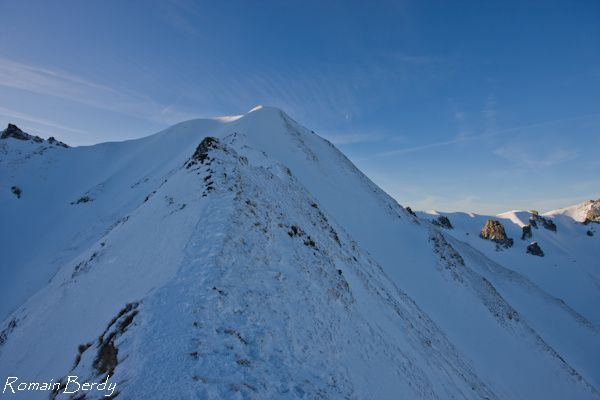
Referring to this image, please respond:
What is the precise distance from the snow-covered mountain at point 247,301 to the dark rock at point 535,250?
2714 inches

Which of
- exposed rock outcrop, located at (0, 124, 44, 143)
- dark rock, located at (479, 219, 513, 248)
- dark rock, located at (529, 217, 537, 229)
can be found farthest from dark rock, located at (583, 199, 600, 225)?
exposed rock outcrop, located at (0, 124, 44, 143)

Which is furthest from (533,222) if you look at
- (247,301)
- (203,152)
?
(247,301)

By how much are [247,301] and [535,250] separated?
118 metres

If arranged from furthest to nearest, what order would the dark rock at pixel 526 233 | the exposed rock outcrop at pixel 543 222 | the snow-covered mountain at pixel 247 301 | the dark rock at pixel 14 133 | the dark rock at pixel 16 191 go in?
the exposed rock outcrop at pixel 543 222
the dark rock at pixel 526 233
the dark rock at pixel 14 133
the dark rock at pixel 16 191
the snow-covered mountain at pixel 247 301

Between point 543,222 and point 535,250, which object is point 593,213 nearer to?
point 543,222

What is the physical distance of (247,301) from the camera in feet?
27.8

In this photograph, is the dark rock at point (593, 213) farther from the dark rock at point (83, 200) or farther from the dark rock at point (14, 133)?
the dark rock at point (14, 133)

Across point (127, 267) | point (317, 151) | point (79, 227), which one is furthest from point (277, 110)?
point (127, 267)

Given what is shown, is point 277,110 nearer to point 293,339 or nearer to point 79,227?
point 79,227

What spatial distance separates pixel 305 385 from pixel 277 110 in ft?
166

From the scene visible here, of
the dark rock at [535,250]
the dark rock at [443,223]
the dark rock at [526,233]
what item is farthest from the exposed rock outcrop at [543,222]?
the dark rock at [443,223]

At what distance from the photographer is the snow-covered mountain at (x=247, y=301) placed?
689cm

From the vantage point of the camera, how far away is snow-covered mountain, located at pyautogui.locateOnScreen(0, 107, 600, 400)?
6.89 m

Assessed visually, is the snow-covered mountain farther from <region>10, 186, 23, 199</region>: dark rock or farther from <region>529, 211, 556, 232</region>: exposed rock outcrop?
<region>529, 211, 556, 232</region>: exposed rock outcrop
